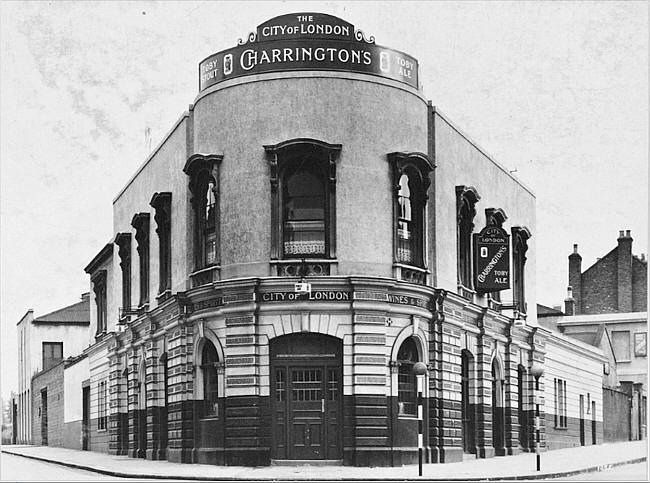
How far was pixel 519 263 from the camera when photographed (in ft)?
160

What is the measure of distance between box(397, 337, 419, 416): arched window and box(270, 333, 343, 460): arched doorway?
1.98 metres

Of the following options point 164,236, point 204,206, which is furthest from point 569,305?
point 204,206

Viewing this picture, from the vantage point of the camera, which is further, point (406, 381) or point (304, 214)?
point (406, 381)

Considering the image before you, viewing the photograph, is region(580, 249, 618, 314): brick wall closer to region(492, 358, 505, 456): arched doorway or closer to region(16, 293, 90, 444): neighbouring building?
region(492, 358, 505, 456): arched doorway

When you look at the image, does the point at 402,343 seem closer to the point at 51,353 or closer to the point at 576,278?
the point at 576,278

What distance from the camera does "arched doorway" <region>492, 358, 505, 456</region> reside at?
44.4 meters

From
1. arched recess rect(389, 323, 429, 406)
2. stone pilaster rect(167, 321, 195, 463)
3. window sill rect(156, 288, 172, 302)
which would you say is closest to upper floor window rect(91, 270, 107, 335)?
window sill rect(156, 288, 172, 302)

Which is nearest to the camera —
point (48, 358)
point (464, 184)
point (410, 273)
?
point (410, 273)

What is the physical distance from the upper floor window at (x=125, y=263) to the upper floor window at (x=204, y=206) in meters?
12.5

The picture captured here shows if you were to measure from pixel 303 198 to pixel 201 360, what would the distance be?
241 inches

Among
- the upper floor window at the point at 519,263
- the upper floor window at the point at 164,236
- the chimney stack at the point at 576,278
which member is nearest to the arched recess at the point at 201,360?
the upper floor window at the point at 164,236

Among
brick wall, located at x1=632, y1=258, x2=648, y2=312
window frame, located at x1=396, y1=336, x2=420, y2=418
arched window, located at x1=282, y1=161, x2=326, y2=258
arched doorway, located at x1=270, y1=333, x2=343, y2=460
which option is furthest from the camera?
brick wall, located at x1=632, y1=258, x2=648, y2=312

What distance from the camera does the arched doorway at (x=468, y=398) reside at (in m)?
40.9

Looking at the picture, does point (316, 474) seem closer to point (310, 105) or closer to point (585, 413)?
point (310, 105)
